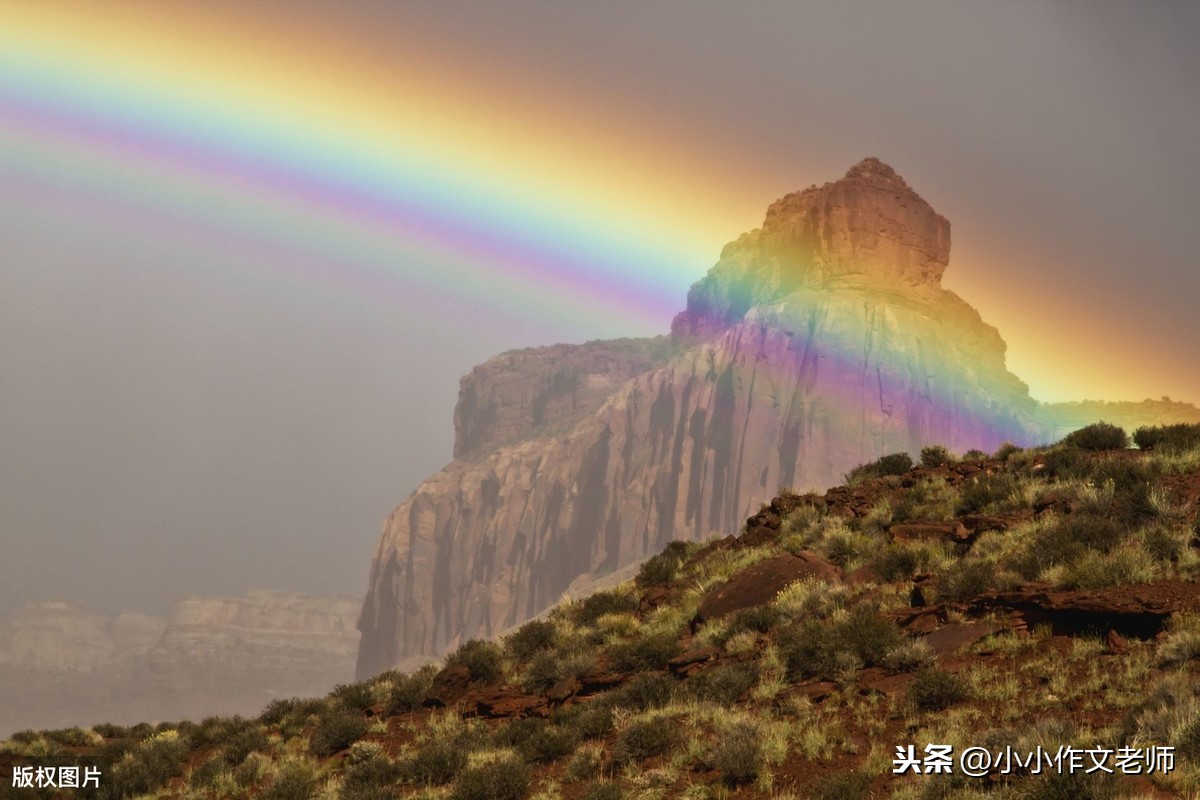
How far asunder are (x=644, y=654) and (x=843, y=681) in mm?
5602

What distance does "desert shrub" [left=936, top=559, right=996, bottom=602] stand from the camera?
53.7 feet

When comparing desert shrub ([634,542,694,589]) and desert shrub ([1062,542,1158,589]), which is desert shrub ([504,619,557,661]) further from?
desert shrub ([1062,542,1158,589])

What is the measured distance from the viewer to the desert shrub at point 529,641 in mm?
22719

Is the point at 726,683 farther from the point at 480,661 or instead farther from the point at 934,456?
the point at 934,456

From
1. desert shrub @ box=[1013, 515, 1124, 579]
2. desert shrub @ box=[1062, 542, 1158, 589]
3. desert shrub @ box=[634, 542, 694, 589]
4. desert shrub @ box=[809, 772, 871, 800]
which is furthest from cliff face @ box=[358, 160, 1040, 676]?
desert shrub @ box=[809, 772, 871, 800]

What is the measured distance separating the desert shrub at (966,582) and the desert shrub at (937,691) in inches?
141

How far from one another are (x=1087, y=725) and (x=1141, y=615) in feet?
11.4

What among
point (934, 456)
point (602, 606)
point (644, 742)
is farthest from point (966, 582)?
point (934, 456)

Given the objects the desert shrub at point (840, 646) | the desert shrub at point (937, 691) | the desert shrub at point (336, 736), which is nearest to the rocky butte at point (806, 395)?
the desert shrub at point (336, 736)

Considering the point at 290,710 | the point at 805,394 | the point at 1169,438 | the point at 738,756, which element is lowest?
the point at 290,710

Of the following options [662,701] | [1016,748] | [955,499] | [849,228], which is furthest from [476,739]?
[849,228]

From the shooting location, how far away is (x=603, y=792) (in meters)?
12.2

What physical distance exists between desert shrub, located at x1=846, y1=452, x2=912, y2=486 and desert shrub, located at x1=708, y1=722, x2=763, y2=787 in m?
18.2

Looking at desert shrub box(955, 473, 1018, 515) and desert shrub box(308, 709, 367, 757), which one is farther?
desert shrub box(955, 473, 1018, 515)
